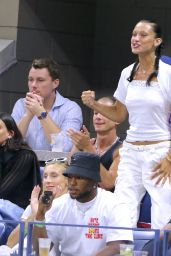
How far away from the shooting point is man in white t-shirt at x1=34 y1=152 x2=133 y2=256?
603cm

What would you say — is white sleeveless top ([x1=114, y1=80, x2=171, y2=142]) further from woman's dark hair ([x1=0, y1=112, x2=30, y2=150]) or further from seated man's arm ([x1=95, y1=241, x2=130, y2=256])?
woman's dark hair ([x1=0, y1=112, x2=30, y2=150])

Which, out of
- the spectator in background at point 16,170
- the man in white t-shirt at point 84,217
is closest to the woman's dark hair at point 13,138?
the spectator in background at point 16,170

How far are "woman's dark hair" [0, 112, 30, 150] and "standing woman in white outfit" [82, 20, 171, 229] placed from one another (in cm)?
127

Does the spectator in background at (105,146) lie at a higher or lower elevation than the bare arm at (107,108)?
lower

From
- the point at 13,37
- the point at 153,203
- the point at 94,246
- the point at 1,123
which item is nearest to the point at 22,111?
the point at 1,123

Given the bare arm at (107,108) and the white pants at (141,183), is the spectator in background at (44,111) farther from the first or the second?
the white pants at (141,183)

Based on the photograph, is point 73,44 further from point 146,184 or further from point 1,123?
point 146,184

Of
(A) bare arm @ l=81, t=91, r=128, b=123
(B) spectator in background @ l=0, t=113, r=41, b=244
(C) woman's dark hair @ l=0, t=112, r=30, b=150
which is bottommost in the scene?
(B) spectator in background @ l=0, t=113, r=41, b=244

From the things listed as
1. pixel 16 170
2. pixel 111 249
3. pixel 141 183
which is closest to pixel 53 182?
pixel 16 170

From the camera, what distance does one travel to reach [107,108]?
735cm

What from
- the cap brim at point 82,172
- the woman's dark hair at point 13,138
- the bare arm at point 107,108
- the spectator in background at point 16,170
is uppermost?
the bare arm at point 107,108

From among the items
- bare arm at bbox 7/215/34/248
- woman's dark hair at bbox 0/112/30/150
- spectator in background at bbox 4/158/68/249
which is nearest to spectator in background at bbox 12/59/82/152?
woman's dark hair at bbox 0/112/30/150

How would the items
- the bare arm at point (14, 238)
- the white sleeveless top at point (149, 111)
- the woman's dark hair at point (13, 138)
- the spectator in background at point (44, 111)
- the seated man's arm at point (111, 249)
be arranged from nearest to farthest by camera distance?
the seated man's arm at point (111, 249)
the bare arm at point (14, 238)
the white sleeveless top at point (149, 111)
the woman's dark hair at point (13, 138)
the spectator in background at point (44, 111)

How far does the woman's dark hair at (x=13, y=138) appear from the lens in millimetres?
8037
